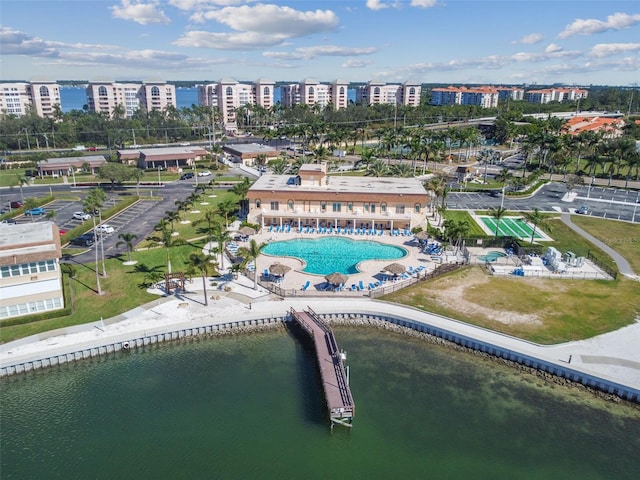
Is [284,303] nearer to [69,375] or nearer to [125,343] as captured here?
[125,343]

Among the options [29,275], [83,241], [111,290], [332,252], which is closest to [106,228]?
[83,241]

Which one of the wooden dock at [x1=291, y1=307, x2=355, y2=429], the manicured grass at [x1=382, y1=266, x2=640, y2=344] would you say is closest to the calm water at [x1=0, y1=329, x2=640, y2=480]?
the wooden dock at [x1=291, y1=307, x2=355, y2=429]

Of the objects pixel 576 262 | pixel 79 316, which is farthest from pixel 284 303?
pixel 576 262

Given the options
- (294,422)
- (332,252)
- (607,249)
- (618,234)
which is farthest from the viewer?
(618,234)

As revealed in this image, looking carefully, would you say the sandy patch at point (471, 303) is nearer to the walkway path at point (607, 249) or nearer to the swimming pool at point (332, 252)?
the swimming pool at point (332, 252)

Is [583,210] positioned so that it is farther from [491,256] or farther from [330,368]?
[330,368]

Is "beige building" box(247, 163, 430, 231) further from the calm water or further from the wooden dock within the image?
the calm water

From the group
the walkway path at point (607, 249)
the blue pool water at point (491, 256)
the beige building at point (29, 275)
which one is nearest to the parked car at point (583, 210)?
the walkway path at point (607, 249)
